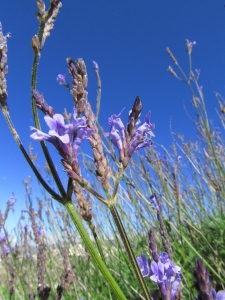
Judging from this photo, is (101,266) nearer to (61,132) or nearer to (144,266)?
(61,132)

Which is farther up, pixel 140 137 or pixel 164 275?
pixel 140 137

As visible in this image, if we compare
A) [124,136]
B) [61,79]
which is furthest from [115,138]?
[61,79]

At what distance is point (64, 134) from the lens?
768 mm

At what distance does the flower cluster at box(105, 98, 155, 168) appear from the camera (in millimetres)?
794

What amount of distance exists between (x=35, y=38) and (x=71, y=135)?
1.01ft

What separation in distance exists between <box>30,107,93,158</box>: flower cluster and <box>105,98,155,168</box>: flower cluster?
0.12 m

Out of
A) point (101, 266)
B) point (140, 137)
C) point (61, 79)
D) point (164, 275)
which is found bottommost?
point (164, 275)

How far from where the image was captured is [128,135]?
2.67 ft

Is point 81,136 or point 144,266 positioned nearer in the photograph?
point 81,136

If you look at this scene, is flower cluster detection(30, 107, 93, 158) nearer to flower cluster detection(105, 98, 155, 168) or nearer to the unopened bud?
flower cluster detection(105, 98, 155, 168)

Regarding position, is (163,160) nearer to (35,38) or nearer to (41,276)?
(41,276)

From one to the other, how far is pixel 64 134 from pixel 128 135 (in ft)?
0.60

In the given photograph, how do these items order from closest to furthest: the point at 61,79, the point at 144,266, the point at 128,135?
the point at 128,135 → the point at 144,266 → the point at 61,79

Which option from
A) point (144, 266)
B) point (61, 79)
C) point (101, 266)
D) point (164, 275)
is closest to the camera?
point (101, 266)
